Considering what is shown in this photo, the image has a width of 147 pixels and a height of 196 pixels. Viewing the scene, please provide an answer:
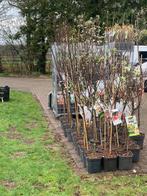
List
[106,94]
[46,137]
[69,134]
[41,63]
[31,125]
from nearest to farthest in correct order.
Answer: [106,94]
[69,134]
[46,137]
[31,125]
[41,63]

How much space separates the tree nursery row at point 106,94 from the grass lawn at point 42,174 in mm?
381

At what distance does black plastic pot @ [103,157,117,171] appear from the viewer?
647 centimetres

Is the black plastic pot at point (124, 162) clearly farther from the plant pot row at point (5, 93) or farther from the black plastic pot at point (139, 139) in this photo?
the plant pot row at point (5, 93)

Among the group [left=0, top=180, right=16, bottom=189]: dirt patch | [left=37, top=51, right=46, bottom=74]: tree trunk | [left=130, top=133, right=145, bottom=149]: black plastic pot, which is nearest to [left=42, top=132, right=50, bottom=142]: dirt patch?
[left=130, top=133, right=145, bottom=149]: black plastic pot

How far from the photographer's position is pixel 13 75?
74.4 ft

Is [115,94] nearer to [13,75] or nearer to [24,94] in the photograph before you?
[24,94]

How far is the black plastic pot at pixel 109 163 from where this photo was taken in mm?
6473

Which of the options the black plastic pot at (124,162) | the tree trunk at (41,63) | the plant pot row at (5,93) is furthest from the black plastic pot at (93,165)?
the tree trunk at (41,63)

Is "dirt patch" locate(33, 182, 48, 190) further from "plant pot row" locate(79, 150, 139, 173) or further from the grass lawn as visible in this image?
"plant pot row" locate(79, 150, 139, 173)

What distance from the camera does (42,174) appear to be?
638cm

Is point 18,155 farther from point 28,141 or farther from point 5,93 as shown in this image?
point 5,93

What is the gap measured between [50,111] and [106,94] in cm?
557

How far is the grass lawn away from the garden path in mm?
164

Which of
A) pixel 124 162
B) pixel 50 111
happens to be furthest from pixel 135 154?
pixel 50 111
